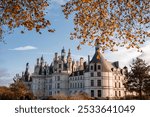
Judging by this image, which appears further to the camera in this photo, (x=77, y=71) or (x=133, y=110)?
(x=77, y=71)

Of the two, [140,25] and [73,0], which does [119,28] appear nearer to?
[140,25]

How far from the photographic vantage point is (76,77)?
76.8m

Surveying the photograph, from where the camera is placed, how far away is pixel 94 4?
1265 cm

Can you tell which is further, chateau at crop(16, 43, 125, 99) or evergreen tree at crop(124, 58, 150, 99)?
chateau at crop(16, 43, 125, 99)

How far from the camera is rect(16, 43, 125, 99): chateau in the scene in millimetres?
68875

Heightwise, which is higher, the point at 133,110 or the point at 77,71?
the point at 77,71

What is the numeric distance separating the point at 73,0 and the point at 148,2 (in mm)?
3749

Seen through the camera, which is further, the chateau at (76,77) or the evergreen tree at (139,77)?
the chateau at (76,77)

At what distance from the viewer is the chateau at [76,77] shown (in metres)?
68.9

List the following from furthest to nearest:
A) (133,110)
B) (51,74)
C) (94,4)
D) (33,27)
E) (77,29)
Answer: (51,74)
(77,29)
(94,4)
(33,27)
(133,110)

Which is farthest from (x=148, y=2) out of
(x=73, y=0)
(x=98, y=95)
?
(x=98, y=95)

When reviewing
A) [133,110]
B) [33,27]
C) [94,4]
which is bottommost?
[133,110]

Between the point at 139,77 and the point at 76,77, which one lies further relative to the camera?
the point at 76,77

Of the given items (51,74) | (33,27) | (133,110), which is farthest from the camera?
(51,74)
